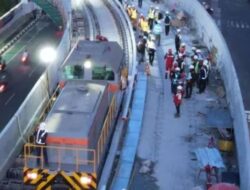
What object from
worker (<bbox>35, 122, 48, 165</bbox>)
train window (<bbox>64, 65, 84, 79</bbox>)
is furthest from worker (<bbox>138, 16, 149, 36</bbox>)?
worker (<bbox>35, 122, 48, 165</bbox>)

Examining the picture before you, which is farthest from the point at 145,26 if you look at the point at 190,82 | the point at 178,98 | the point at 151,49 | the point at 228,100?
the point at 178,98

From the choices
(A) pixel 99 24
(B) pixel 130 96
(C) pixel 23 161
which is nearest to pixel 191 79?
(B) pixel 130 96

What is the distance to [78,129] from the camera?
53.8 ft

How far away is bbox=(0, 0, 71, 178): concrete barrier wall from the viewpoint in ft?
57.7

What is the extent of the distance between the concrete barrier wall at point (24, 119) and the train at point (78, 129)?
0.80 metres

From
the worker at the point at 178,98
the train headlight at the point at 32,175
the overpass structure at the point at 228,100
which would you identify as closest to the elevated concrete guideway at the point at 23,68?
the overpass structure at the point at 228,100

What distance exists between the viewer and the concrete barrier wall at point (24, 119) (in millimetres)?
17578

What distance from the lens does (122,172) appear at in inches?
731

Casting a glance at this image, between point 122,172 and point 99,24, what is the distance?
17.0m

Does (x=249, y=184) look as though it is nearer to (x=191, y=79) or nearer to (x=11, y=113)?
(x=191, y=79)

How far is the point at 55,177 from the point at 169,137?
6.03 m

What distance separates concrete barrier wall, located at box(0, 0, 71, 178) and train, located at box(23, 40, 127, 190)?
801 millimetres

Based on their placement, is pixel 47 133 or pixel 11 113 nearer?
pixel 47 133

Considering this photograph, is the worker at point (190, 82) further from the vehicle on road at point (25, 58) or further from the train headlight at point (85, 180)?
the vehicle on road at point (25, 58)
